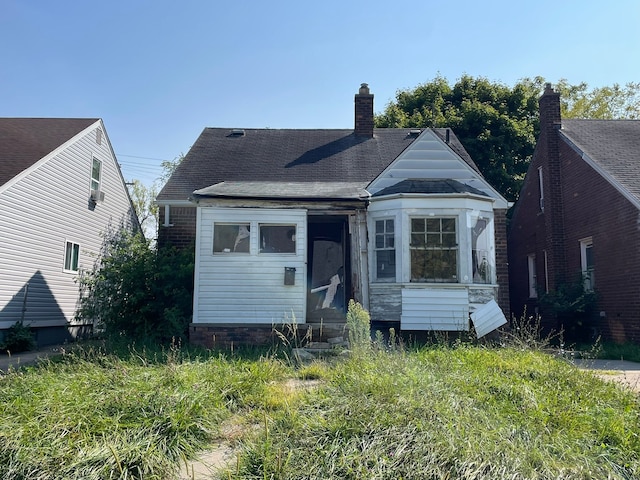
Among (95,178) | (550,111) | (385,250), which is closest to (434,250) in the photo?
(385,250)

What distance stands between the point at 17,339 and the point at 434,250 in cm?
1044

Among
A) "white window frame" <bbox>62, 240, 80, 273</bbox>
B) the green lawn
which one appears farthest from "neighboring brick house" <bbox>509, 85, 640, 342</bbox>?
"white window frame" <bbox>62, 240, 80, 273</bbox>

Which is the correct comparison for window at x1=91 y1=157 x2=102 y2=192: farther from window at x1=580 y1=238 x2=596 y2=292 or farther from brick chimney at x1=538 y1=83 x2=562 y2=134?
window at x1=580 y1=238 x2=596 y2=292

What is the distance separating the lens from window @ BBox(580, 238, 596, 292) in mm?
14086

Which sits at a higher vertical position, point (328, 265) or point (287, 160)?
point (287, 160)

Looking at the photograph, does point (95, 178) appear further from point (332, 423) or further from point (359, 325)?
point (332, 423)

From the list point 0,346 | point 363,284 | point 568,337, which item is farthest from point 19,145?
point 568,337

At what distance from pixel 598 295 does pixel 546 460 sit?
35.9 feet

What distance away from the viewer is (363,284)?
11.2 meters

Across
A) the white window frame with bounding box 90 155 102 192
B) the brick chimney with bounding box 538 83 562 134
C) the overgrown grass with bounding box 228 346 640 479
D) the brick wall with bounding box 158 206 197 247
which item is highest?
the brick chimney with bounding box 538 83 562 134

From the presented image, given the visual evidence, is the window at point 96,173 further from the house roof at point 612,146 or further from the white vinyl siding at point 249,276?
the house roof at point 612,146

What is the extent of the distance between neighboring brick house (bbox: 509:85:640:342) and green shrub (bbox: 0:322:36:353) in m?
14.1

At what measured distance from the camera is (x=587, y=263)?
14609 mm

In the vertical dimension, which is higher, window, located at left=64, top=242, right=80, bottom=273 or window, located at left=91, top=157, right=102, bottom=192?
window, located at left=91, top=157, right=102, bottom=192
